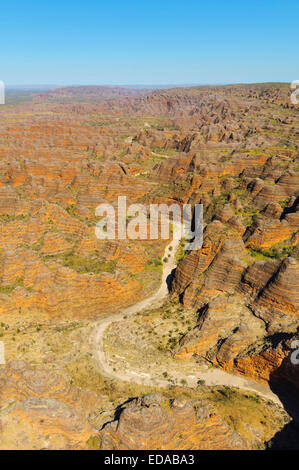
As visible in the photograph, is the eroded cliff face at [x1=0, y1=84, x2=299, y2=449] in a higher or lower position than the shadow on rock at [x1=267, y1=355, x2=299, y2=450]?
higher

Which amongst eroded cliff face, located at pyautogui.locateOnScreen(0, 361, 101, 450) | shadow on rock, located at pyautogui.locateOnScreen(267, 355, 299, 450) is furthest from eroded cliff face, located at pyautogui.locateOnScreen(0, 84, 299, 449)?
shadow on rock, located at pyautogui.locateOnScreen(267, 355, 299, 450)

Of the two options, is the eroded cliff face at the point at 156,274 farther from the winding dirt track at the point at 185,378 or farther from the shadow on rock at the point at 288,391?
the winding dirt track at the point at 185,378

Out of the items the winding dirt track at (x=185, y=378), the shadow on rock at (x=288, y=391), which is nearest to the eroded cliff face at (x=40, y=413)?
the winding dirt track at (x=185, y=378)

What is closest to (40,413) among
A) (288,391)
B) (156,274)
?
(288,391)

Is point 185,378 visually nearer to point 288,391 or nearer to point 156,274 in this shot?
point 288,391

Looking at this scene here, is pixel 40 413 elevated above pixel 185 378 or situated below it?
above

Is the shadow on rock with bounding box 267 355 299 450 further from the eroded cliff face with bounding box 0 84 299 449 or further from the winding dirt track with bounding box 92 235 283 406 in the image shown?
the winding dirt track with bounding box 92 235 283 406

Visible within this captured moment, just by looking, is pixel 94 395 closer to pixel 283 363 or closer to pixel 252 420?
pixel 252 420

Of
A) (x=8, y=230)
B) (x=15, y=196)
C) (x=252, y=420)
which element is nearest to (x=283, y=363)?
(x=252, y=420)

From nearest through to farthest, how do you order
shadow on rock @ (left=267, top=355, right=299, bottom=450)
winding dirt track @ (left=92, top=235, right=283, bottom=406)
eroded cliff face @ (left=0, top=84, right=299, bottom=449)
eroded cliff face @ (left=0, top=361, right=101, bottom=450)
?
eroded cliff face @ (left=0, top=361, right=101, bottom=450) → eroded cliff face @ (left=0, top=84, right=299, bottom=449) → shadow on rock @ (left=267, top=355, right=299, bottom=450) → winding dirt track @ (left=92, top=235, right=283, bottom=406)
